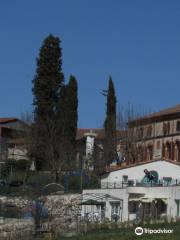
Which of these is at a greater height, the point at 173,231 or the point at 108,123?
the point at 108,123

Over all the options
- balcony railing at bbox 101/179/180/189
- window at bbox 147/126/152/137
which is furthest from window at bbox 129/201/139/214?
window at bbox 147/126/152/137

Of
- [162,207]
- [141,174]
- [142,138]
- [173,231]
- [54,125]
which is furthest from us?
[142,138]

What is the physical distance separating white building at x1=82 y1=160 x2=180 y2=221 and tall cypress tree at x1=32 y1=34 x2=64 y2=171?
19655 mm

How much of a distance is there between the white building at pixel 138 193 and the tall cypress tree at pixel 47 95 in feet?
64.5

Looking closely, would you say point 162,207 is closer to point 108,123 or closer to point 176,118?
point 108,123

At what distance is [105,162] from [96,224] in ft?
155

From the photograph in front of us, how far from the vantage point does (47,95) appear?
82688 millimetres

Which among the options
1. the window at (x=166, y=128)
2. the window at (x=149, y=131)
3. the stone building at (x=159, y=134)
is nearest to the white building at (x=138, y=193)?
the stone building at (x=159, y=134)

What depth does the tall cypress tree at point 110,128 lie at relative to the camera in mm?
85400

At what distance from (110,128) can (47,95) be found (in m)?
8.96

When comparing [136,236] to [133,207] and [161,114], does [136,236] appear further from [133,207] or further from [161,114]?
[161,114]

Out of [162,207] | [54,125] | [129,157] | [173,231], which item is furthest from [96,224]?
[129,157]

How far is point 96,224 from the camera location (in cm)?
3797

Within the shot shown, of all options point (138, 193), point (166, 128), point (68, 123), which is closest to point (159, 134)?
point (166, 128)
